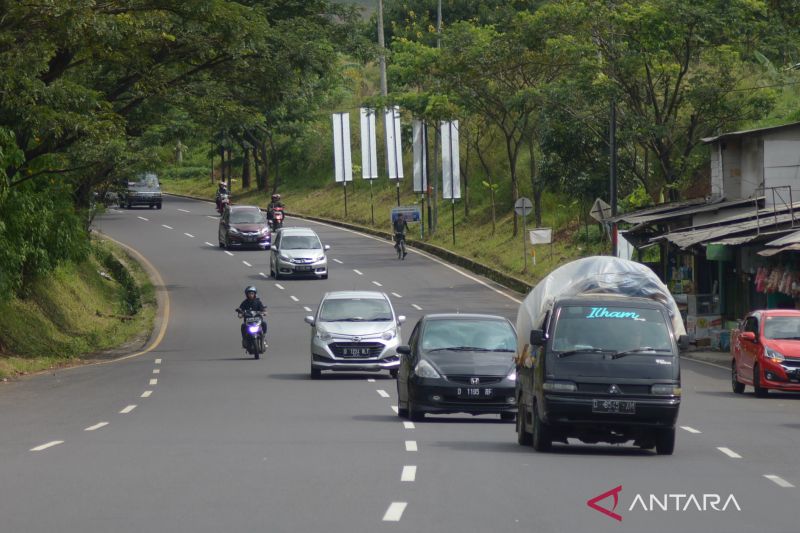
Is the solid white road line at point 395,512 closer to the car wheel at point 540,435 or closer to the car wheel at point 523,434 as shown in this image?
the car wheel at point 540,435

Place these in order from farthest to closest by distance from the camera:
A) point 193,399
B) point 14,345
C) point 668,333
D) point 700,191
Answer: point 700,191 < point 14,345 < point 193,399 < point 668,333

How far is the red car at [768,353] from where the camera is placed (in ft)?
85.2

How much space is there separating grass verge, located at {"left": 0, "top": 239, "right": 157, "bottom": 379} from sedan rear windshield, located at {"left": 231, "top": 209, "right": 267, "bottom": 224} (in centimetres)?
641

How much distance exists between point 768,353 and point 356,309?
9.17m

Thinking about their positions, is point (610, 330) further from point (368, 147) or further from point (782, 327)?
point (368, 147)

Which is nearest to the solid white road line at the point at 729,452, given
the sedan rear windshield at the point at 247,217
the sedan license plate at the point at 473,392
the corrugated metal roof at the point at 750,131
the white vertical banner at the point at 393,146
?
the sedan license plate at the point at 473,392

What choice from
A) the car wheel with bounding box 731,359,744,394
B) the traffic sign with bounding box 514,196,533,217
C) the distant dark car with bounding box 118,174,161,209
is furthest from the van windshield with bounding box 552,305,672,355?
the distant dark car with bounding box 118,174,161,209

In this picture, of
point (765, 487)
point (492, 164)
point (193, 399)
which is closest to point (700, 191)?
point (492, 164)

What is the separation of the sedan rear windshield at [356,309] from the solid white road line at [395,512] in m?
18.3

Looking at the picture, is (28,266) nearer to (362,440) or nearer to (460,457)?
(362,440)

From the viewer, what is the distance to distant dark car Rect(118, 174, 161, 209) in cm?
8331

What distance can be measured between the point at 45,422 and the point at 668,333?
969cm

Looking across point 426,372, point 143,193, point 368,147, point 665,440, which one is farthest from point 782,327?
point 143,193

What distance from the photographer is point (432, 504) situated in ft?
37.0
